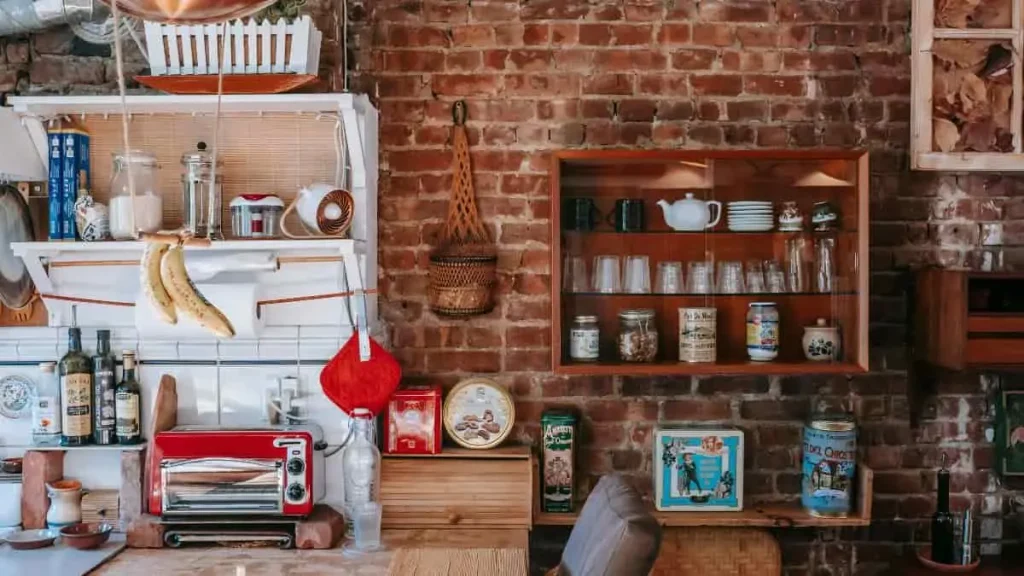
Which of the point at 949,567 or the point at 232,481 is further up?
the point at 232,481

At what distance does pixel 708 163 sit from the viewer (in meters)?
2.84

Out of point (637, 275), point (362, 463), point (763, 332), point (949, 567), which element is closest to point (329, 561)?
point (362, 463)

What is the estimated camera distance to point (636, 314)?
2.90 meters

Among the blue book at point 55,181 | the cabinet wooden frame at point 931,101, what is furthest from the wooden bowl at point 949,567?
the blue book at point 55,181

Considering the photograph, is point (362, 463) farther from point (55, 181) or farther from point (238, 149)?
point (55, 181)

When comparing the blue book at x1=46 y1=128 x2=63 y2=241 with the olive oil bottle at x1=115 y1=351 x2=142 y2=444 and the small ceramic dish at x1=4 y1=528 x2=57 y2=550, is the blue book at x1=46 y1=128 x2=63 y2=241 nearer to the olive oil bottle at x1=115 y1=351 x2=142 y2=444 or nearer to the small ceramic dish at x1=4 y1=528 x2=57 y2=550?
the olive oil bottle at x1=115 y1=351 x2=142 y2=444

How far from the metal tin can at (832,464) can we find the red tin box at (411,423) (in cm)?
122

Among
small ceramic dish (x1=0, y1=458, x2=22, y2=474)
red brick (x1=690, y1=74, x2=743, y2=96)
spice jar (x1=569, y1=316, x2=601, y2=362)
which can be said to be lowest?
small ceramic dish (x1=0, y1=458, x2=22, y2=474)

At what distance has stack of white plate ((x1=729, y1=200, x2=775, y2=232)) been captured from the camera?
2865mm

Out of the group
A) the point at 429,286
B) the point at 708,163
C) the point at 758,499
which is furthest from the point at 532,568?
the point at 708,163

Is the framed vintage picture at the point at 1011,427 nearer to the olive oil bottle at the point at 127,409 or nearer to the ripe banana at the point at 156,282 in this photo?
the ripe banana at the point at 156,282

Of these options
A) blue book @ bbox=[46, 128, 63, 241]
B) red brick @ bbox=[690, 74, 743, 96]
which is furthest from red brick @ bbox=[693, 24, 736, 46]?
blue book @ bbox=[46, 128, 63, 241]

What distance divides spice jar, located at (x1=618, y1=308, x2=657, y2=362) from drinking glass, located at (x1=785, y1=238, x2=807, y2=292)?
46 cm

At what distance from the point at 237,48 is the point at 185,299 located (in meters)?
0.94
